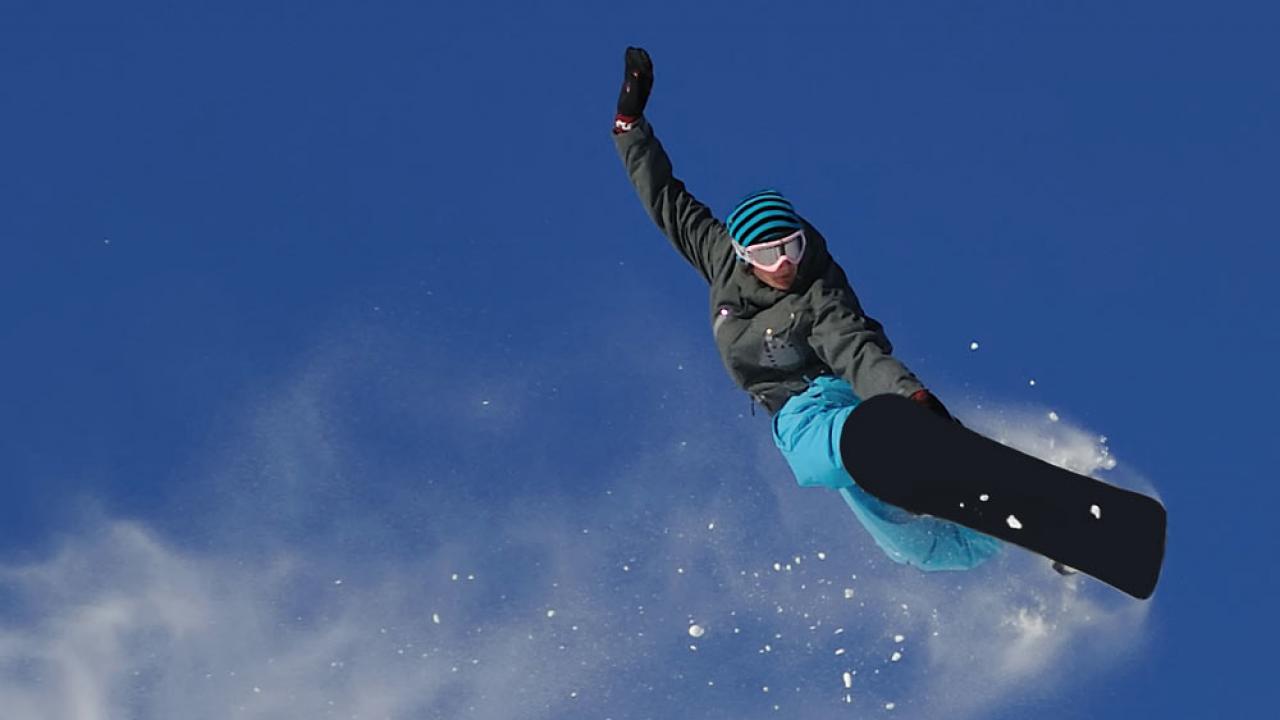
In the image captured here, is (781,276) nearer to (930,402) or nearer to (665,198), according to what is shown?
(665,198)

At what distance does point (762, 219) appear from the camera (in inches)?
340

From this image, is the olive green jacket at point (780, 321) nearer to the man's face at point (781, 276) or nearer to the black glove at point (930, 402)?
the man's face at point (781, 276)

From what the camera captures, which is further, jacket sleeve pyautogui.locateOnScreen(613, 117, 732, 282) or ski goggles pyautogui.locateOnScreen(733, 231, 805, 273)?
jacket sleeve pyautogui.locateOnScreen(613, 117, 732, 282)

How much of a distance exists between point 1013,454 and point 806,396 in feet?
5.15

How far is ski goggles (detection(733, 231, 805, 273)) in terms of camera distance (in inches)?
339

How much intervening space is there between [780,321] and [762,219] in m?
0.56

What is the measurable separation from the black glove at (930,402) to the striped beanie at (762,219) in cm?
140

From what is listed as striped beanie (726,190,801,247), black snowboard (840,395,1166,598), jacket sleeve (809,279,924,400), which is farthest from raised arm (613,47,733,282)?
black snowboard (840,395,1166,598)

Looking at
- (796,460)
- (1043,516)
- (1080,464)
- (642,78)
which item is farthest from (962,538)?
(642,78)

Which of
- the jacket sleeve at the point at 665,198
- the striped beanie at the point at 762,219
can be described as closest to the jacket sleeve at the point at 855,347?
the striped beanie at the point at 762,219

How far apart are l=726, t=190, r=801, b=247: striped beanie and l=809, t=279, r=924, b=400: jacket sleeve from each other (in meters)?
0.41

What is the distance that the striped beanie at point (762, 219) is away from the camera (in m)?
8.62

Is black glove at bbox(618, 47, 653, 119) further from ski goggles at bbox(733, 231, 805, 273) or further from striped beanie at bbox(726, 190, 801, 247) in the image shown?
ski goggles at bbox(733, 231, 805, 273)

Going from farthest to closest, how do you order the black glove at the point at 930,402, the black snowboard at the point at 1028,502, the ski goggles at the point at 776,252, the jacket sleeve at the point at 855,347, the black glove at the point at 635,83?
1. the black glove at the point at 635,83
2. the ski goggles at the point at 776,252
3. the jacket sleeve at the point at 855,347
4. the black glove at the point at 930,402
5. the black snowboard at the point at 1028,502
